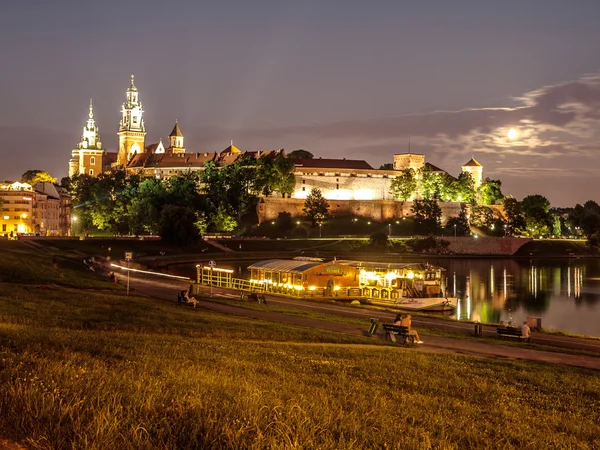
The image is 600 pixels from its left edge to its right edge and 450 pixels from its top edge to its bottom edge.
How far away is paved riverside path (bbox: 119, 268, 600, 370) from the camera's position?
71.3 ft

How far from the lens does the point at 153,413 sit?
323 inches

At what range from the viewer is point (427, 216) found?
148500 mm

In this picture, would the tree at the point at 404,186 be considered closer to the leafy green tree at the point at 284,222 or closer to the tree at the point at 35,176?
the leafy green tree at the point at 284,222

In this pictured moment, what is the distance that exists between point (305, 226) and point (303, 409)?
133811 millimetres

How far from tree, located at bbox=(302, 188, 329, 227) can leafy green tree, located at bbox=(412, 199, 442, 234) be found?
64.7 ft

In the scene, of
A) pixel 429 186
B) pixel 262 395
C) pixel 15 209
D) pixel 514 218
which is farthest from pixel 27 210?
pixel 262 395

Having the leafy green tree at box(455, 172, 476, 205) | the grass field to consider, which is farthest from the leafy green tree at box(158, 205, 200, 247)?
the leafy green tree at box(455, 172, 476, 205)

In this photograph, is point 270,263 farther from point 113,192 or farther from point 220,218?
point 113,192

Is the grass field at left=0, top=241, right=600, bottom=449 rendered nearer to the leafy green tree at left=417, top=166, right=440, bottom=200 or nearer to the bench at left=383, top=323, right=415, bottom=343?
the bench at left=383, top=323, right=415, bottom=343

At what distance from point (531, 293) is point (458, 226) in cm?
8008

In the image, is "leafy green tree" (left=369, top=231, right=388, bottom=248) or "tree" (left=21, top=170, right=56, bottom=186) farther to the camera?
"tree" (left=21, top=170, right=56, bottom=186)

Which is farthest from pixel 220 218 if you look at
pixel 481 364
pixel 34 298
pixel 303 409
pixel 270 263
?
pixel 303 409

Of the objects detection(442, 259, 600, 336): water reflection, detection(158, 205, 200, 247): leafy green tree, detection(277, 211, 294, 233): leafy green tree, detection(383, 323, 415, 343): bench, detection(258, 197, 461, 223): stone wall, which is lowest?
detection(442, 259, 600, 336): water reflection

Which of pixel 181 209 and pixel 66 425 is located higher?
pixel 181 209
